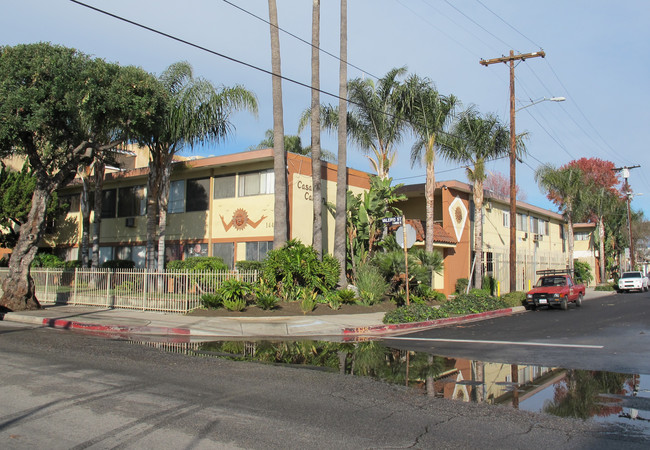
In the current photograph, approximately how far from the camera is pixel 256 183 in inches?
933

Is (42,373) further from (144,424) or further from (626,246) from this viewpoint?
(626,246)

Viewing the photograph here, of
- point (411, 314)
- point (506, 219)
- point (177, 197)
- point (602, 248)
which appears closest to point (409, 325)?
point (411, 314)

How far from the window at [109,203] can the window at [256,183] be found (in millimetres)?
9505

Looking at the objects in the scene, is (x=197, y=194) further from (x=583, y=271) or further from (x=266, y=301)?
(x=583, y=271)

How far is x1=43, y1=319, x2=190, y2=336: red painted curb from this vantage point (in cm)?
1472

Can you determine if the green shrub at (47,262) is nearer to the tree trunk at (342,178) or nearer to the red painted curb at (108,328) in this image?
the red painted curb at (108,328)

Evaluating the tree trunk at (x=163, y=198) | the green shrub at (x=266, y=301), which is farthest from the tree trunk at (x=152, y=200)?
the green shrub at (x=266, y=301)

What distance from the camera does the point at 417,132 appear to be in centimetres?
2475

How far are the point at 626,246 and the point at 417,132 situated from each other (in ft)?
169

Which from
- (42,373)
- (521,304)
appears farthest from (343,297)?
(42,373)

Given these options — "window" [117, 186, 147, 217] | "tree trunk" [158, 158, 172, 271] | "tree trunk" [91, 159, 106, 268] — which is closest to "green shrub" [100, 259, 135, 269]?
"tree trunk" [91, 159, 106, 268]

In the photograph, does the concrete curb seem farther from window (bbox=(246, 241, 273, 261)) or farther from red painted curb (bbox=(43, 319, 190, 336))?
window (bbox=(246, 241, 273, 261))

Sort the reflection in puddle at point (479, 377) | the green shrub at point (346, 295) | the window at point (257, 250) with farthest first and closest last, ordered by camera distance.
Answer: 1. the window at point (257, 250)
2. the green shrub at point (346, 295)
3. the reflection in puddle at point (479, 377)

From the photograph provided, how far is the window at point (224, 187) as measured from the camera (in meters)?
24.4
